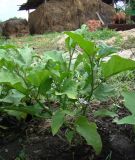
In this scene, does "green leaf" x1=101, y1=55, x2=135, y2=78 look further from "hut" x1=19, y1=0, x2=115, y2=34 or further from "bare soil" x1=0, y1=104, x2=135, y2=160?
"hut" x1=19, y1=0, x2=115, y2=34

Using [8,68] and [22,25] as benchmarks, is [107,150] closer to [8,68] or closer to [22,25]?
[8,68]

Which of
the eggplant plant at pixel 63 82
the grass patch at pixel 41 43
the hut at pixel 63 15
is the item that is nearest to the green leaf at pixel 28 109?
the eggplant plant at pixel 63 82

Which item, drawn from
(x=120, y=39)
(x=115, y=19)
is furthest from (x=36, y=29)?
(x=120, y=39)

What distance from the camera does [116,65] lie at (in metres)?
1.95

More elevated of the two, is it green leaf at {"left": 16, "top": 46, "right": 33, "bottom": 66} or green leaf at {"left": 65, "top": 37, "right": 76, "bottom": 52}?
green leaf at {"left": 65, "top": 37, "right": 76, "bottom": 52}

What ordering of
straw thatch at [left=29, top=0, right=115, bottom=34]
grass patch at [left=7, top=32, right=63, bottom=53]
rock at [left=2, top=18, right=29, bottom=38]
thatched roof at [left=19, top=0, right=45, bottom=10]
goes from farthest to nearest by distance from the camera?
1. thatched roof at [left=19, top=0, right=45, bottom=10]
2. rock at [left=2, top=18, right=29, bottom=38]
3. straw thatch at [left=29, top=0, right=115, bottom=34]
4. grass patch at [left=7, top=32, right=63, bottom=53]

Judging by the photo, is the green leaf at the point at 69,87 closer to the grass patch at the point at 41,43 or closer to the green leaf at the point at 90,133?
the green leaf at the point at 90,133

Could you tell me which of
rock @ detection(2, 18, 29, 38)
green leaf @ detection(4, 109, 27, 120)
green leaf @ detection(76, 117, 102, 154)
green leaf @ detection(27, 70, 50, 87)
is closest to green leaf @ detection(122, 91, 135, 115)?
green leaf @ detection(76, 117, 102, 154)

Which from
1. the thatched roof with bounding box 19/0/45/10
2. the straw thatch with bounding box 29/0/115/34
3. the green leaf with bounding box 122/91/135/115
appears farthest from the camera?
the thatched roof with bounding box 19/0/45/10

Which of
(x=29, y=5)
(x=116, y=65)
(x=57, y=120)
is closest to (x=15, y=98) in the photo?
(x=57, y=120)

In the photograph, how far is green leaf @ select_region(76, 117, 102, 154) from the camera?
6.55 feet

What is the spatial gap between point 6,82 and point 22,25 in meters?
15.5

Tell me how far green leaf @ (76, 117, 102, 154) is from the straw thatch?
14845mm

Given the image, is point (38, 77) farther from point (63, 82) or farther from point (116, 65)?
point (116, 65)
